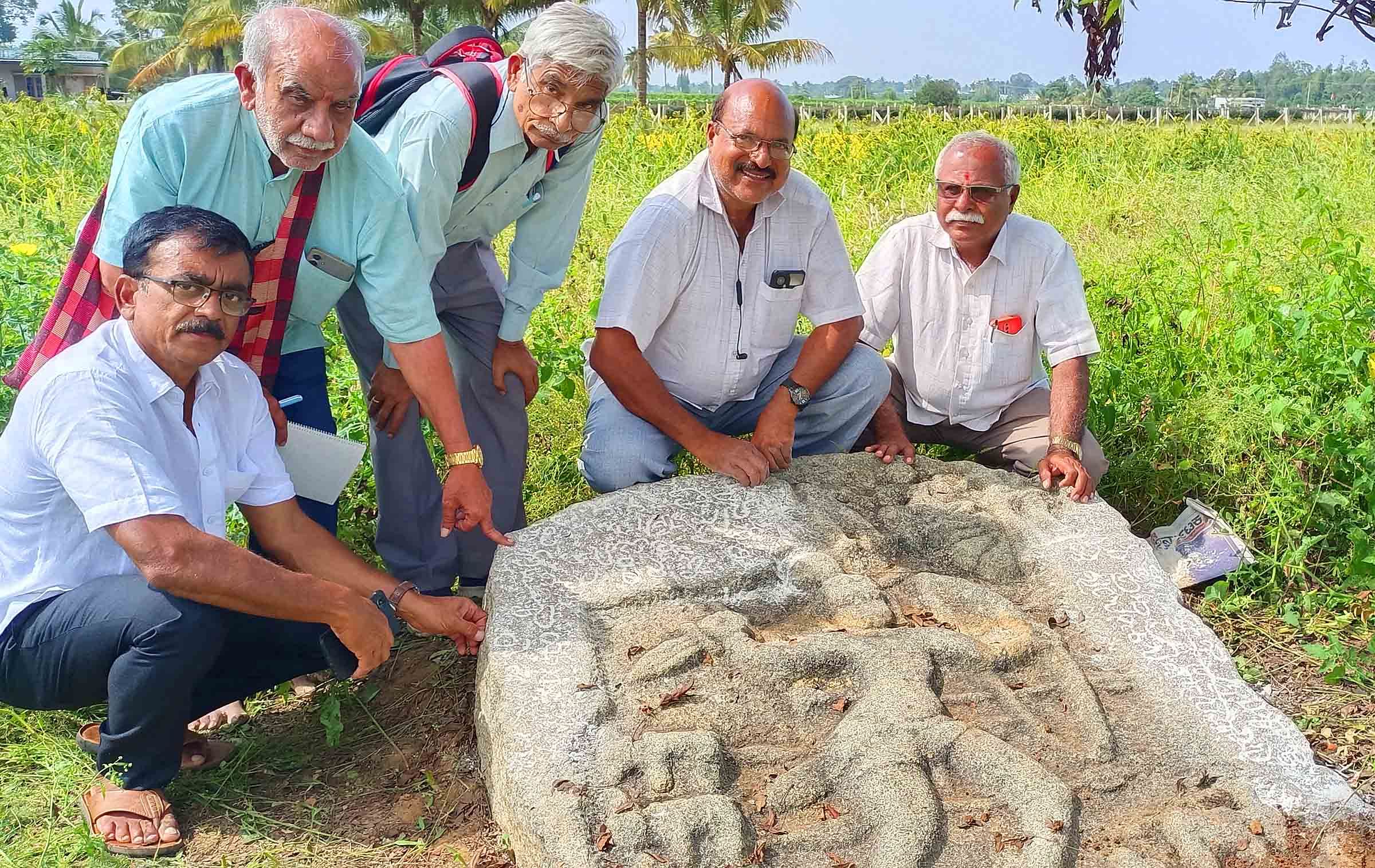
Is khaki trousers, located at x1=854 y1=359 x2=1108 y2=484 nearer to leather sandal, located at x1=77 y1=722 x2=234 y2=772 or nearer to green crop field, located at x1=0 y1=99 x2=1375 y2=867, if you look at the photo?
green crop field, located at x1=0 y1=99 x2=1375 y2=867

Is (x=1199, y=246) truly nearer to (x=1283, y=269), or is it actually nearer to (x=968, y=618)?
(x=1283, y=269)

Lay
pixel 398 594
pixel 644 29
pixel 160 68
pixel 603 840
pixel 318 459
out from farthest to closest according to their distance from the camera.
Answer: pixel 160 68
pixel 644 29
pixel 318 459
pixel 398 594
pixel 603 840

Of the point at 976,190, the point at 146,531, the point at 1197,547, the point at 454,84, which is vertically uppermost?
the point at 454,84

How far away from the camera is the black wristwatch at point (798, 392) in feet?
11.8

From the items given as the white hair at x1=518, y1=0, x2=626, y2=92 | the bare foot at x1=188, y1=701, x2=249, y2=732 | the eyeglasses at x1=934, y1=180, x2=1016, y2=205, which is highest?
the white hair at x1=518, y1=0, x2=626, y2=92

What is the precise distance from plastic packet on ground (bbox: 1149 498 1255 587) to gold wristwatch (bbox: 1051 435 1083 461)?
55 centimetres

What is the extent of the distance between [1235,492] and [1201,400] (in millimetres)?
436

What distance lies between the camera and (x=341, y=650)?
2.75 m

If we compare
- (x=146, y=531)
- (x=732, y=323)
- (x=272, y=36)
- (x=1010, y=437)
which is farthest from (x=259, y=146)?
(x=1010, y=437)

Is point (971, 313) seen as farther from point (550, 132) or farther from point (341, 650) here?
point (341, 650)

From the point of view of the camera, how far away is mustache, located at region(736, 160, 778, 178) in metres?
3.37

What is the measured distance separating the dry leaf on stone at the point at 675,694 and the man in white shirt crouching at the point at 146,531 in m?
0.66

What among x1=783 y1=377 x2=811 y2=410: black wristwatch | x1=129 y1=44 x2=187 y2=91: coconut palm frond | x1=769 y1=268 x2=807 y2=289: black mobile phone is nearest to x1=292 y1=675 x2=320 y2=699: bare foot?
x1=783 y1=377 x2=811 y2=410: black wristwatch

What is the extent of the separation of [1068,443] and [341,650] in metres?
2.21
